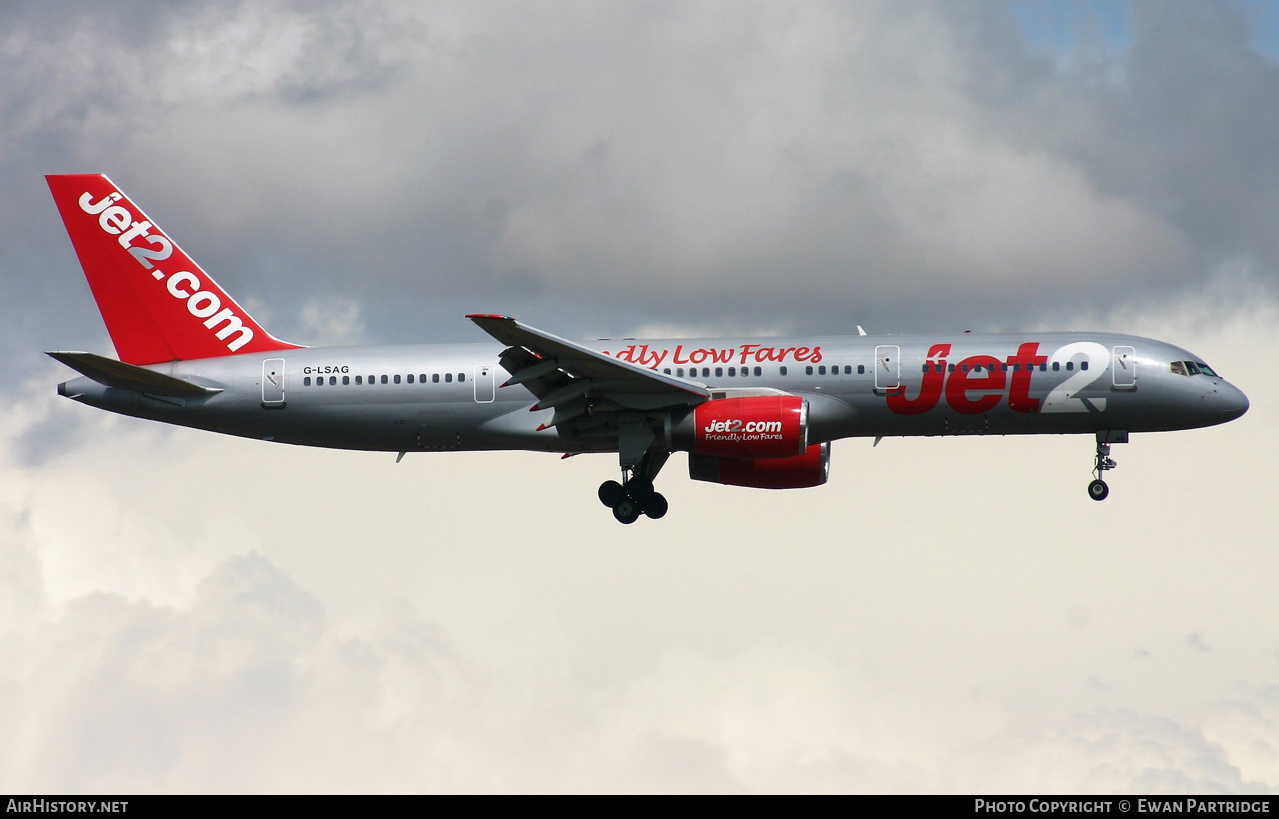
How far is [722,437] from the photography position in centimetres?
3881

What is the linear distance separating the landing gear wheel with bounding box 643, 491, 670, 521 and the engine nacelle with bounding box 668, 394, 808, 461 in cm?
355

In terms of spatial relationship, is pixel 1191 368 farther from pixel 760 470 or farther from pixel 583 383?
pixel 583 383

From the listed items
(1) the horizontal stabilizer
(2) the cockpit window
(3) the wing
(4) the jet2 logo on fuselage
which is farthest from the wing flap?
(2) the cockpit window

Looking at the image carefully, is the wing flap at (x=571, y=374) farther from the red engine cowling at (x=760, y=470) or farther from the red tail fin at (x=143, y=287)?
the red tail fin at (x=143, y=287)

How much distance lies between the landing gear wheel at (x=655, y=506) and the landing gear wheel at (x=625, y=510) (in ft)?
1.36

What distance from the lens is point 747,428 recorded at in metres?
38.5

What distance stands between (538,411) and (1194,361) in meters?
18.8

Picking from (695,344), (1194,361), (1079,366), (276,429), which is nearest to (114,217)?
(276,429)

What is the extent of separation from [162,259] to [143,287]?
1.22 meters

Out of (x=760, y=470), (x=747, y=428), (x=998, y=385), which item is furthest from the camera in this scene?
(x=760, y=470)

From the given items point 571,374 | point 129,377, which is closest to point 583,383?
point 571,374

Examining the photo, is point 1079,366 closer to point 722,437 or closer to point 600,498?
point 722,437
